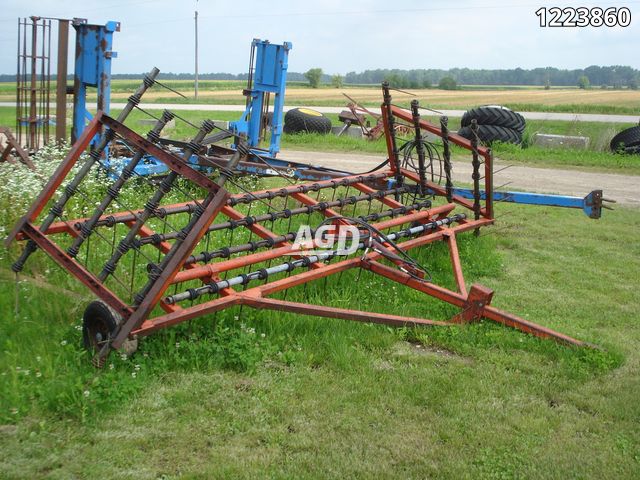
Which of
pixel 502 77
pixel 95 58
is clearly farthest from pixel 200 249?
pixel 502 77

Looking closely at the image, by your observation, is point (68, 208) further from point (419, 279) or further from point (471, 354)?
point (471, 354)

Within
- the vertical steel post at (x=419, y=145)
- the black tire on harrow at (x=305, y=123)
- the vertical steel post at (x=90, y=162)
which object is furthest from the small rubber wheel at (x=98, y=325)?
the black tire on harrow at (x=305, y=123)

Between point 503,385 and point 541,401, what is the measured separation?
0.24 m

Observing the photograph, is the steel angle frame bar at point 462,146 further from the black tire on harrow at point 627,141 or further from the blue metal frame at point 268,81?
the black tire on harrow at point 627,141

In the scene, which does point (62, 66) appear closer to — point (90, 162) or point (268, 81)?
point (268, 81)

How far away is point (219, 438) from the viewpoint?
3408 mm

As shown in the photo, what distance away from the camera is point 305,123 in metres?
17.7

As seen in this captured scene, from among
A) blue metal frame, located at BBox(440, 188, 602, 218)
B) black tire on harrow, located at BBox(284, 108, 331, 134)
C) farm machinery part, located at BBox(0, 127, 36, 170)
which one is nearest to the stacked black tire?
black tire on harrow, located at BBox(284, 108, 331, 134)

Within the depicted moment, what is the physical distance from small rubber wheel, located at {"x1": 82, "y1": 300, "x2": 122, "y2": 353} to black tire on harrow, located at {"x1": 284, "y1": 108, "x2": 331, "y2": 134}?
14.0 meters

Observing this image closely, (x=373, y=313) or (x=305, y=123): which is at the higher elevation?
(x=305, y=123)

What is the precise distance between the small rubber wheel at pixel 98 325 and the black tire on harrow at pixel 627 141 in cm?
1383

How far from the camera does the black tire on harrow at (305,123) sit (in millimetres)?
17672

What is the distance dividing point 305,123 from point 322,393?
1433 cm

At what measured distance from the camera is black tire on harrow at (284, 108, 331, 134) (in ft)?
58.0
